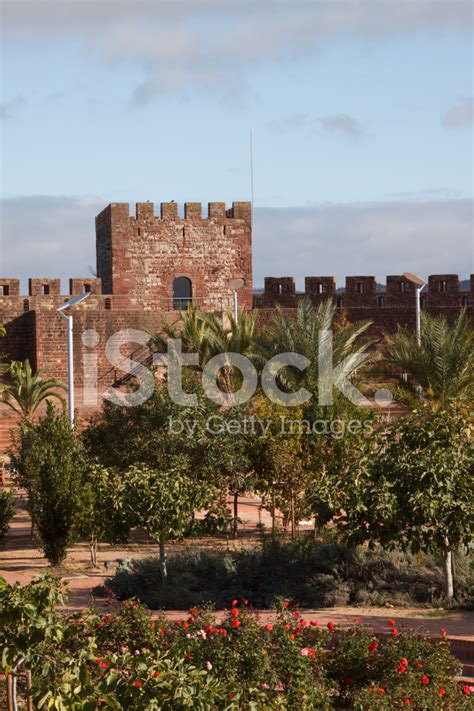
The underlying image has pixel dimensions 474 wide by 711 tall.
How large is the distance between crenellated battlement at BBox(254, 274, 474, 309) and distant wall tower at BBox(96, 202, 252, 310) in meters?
0.98

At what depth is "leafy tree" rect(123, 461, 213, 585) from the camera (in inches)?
558

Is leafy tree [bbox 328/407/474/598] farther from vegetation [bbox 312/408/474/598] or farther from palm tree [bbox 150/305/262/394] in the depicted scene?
palm tree [bbox 150/305/262/394]

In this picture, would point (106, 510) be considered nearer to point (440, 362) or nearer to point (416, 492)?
point (416, 492)

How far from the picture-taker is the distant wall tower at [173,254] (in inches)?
1350

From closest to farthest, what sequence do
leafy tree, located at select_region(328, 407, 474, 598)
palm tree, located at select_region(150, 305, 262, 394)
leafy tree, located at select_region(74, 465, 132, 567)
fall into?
1. leafy tree, located at select_region(328, 407, 474, 598)
2. leafy tree, located at select_region(74, 465, 132, 567)
3. palm tree, located at select_region(150, 305, 262, 394)

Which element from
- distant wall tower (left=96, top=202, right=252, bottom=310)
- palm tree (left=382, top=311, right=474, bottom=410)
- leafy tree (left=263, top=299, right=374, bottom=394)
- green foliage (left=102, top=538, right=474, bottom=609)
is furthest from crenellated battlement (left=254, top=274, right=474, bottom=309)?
green foliage (left=102, top=538, right=474, bottom=609)

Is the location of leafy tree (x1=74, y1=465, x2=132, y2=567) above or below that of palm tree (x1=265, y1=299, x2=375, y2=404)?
below

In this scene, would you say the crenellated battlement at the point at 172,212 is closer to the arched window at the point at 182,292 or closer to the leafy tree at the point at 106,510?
the arched window at the point at 182,292

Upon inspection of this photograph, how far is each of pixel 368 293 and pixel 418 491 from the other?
894 inches

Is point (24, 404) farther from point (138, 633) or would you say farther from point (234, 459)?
point (138, 633)

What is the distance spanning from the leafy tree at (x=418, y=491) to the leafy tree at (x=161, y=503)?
2071mm

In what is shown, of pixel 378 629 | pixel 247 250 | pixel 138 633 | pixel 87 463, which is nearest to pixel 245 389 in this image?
pixel 87 463

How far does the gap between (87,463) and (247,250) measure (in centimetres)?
1859

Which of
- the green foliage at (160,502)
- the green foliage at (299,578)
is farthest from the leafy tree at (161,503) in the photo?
the green foliage at (299,578)
